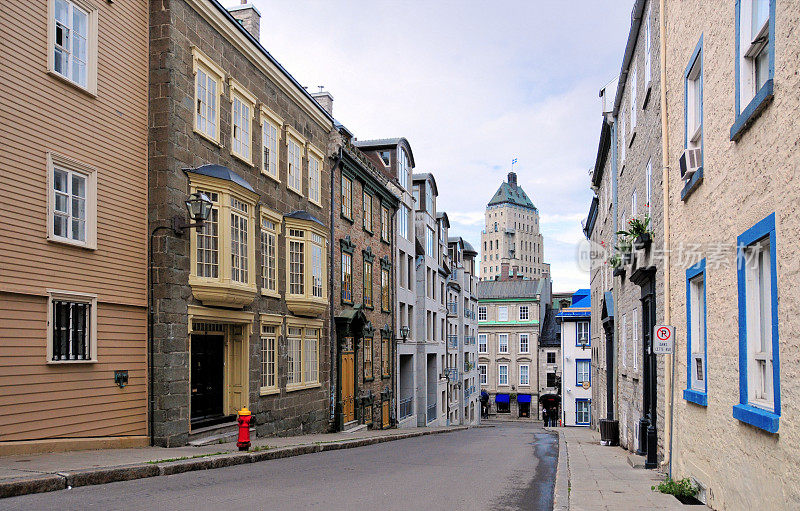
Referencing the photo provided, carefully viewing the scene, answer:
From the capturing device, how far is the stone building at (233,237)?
13.8 metres

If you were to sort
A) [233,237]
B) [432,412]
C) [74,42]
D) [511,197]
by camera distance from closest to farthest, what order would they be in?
[74,42] → [233,237] → [432,412] → [511,197]

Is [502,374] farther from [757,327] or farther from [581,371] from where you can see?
[757,327]

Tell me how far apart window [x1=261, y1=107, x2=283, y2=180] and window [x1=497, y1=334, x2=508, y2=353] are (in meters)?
53.3

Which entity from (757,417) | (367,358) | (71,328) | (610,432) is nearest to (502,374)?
(367,358)

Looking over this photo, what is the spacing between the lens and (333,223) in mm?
23812

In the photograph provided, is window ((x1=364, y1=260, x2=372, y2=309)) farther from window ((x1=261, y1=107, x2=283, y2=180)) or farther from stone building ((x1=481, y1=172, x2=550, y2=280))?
stone building ((x1=481, y1=172, x2=550, y2=280))

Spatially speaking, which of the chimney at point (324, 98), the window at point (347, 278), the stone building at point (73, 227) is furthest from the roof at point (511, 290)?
the stone building at point (73, 227)

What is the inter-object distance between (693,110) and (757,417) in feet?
16.1

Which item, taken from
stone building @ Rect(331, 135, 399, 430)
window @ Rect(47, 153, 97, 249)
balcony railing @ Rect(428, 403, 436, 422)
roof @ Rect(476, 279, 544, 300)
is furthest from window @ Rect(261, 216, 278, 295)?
roof @ Rect(476, 279, 544, 300)

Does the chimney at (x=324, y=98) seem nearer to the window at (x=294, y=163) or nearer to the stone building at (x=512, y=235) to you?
the window at (x=294, y=163)

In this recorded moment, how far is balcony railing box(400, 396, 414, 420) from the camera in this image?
112 feet

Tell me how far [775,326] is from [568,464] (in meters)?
8.21

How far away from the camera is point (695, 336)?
9.92 m

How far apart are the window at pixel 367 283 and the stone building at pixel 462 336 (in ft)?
66.8
